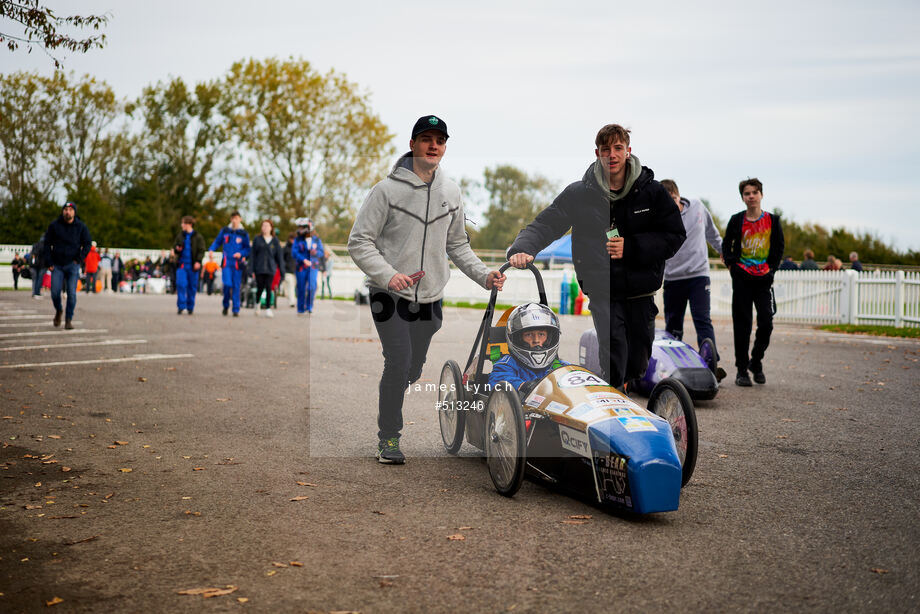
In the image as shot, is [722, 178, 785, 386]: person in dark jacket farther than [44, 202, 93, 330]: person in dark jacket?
No

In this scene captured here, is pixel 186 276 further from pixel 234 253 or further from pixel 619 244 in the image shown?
pixel 619 244

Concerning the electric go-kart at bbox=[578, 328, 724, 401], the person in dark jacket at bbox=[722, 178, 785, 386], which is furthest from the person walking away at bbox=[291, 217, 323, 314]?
the electric go-kart at bbox=[578, 328, 724, 401]

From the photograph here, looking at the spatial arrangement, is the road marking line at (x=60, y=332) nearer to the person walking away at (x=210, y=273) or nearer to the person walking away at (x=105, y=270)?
the person walking away at (x=210, y=273)

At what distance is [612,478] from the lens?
406 centimetres

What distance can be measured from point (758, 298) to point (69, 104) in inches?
1921

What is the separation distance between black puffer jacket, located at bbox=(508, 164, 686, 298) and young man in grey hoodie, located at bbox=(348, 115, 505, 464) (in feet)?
1.79

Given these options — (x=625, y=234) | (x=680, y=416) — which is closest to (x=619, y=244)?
(x=625, y=234)

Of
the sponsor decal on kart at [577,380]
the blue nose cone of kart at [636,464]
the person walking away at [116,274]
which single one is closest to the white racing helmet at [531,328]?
the sponsor decal on kart at [577,380]

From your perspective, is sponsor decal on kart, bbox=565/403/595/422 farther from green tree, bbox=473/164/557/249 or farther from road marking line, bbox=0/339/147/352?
green tree, bbox=473/164/557/249

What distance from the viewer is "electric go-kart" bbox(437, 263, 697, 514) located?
397cm

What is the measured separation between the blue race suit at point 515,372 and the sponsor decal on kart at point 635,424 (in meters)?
0.82

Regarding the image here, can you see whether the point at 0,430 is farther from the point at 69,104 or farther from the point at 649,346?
the point at 69,104

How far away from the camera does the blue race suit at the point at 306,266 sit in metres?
19.0

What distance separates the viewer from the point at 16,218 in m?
46.8
